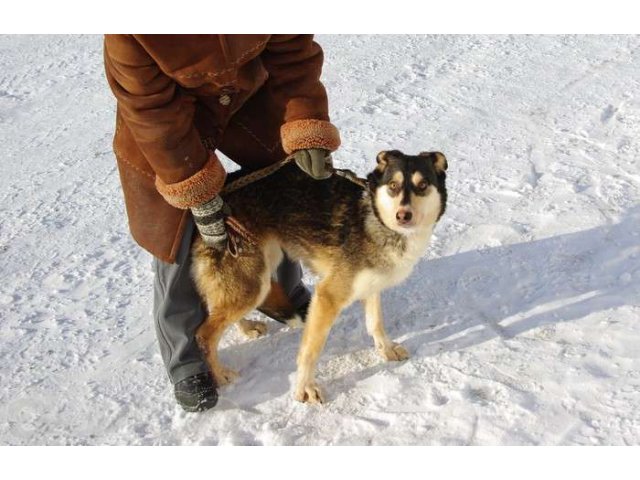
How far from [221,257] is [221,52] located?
114cm

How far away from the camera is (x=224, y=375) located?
4250 mm

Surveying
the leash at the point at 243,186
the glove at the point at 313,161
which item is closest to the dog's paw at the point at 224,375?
the leash at the point at 243,186

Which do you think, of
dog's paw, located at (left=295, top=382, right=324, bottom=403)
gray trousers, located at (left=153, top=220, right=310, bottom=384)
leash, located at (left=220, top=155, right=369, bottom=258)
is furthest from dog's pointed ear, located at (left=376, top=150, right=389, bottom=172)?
dog's paw, located at (left=295, top=382, right=324, bottom=403)

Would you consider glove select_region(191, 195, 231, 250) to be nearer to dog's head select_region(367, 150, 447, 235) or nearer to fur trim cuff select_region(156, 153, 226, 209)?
fur trim cuff select_region(156, 153, 226, 209)

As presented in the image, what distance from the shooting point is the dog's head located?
12.4 feet

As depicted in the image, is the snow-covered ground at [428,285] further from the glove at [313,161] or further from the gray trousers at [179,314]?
the glove at [313,161]

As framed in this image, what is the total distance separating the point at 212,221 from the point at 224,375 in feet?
3.27

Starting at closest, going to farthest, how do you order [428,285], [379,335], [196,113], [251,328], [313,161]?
[196,113]
[313,161]
[379,335]
[251,328]
[428,285]

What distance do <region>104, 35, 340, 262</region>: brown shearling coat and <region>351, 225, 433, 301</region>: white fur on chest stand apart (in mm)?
704

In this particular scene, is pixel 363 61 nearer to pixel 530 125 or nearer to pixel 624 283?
pixel 530 125

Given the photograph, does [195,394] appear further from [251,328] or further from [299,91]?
[299,91]

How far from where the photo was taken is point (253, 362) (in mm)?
4434

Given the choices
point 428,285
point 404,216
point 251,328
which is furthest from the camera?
point 428,285

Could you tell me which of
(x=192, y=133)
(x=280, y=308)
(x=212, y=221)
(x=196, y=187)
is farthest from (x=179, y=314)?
(x=192, y=133)
